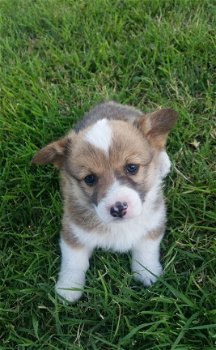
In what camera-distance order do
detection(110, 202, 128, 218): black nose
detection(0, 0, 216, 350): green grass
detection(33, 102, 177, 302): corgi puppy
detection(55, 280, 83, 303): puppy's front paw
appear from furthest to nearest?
detection(55, 280, 83, 303): puppy's front paw → detection(0, 0, 216, 350): green grass → detection(33, 102, 177, 302): corgi puppy → detection(110, 202, 128, 218): black nose

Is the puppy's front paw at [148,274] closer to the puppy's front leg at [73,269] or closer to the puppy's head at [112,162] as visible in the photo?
the puppy's front leg at [73,269]

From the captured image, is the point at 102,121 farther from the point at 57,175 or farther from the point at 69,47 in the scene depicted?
the point at 69,47

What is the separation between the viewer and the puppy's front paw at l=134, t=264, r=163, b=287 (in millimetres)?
3084

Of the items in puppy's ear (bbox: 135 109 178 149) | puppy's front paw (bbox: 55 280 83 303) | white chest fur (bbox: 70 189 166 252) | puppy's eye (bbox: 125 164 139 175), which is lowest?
puppy's front paw (bbox: 55 280 83 303)

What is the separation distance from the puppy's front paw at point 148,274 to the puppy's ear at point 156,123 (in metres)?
→ 0.76

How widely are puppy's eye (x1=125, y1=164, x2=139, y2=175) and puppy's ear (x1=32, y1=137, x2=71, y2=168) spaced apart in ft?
1.36

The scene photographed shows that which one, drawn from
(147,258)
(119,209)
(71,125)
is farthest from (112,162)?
(71,125)

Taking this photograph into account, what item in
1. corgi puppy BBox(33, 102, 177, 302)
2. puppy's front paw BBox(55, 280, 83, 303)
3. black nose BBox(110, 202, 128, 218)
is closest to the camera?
black nose BBox(110, 202, 128, 218)

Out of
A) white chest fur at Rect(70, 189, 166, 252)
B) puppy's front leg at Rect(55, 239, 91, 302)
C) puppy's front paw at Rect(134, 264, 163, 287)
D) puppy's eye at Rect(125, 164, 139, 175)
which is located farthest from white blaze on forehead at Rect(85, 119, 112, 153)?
puppy's front paw at Rect(134, 264, 163, 287)

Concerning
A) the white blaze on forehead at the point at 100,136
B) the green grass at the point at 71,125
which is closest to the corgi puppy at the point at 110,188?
the white blaze on forehead at the point at 100,136

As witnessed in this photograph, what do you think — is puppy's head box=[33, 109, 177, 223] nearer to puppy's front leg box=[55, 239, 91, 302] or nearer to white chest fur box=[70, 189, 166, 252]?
white chest fur box=[70, 189, 166, 252]

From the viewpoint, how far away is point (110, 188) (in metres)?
2.68

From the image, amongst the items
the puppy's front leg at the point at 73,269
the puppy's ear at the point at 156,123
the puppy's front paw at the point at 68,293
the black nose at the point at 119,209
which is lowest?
the puppy's front paw at the point at 68,293

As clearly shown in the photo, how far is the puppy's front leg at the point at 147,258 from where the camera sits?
311cm
